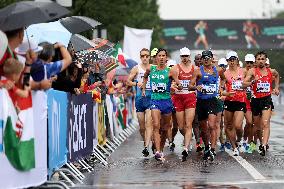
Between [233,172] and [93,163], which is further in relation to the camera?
[93,163]

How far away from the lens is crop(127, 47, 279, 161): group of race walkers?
61.2ft

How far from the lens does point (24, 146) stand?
10781 millimetres

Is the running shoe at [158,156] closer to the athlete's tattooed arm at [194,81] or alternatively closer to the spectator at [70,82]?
the athlete's tattooed arm at [194,81]

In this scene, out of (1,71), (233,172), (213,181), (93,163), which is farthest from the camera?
(93,163)

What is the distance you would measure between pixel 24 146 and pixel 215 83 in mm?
8740

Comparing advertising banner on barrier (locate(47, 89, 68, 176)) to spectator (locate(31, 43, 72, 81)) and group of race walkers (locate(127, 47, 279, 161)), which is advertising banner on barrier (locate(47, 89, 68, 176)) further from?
group of race walkers (locate(127, 47, 279, 161))

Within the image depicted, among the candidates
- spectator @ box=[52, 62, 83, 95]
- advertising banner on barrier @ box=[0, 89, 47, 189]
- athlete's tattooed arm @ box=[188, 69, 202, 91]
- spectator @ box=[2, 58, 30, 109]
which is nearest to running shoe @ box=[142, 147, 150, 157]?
athlete's tattooed arm @ box=[188, 69, 202, 91]

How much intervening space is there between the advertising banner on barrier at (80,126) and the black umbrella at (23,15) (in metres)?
2.63

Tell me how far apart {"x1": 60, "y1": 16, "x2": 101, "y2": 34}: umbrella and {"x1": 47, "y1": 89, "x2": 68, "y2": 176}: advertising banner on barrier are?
3.38m

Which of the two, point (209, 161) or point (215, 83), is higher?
point (215, 83)

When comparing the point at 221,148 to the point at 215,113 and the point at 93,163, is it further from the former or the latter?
the point at 93,163

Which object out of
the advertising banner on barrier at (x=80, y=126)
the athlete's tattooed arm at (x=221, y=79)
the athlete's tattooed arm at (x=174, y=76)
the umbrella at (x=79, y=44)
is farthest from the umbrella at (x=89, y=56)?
the advertising banner on barrier at (x=80, y=126)

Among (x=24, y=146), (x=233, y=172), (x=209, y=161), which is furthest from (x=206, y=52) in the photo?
(x=24, y=146)

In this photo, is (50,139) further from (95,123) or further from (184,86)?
(184,86)
